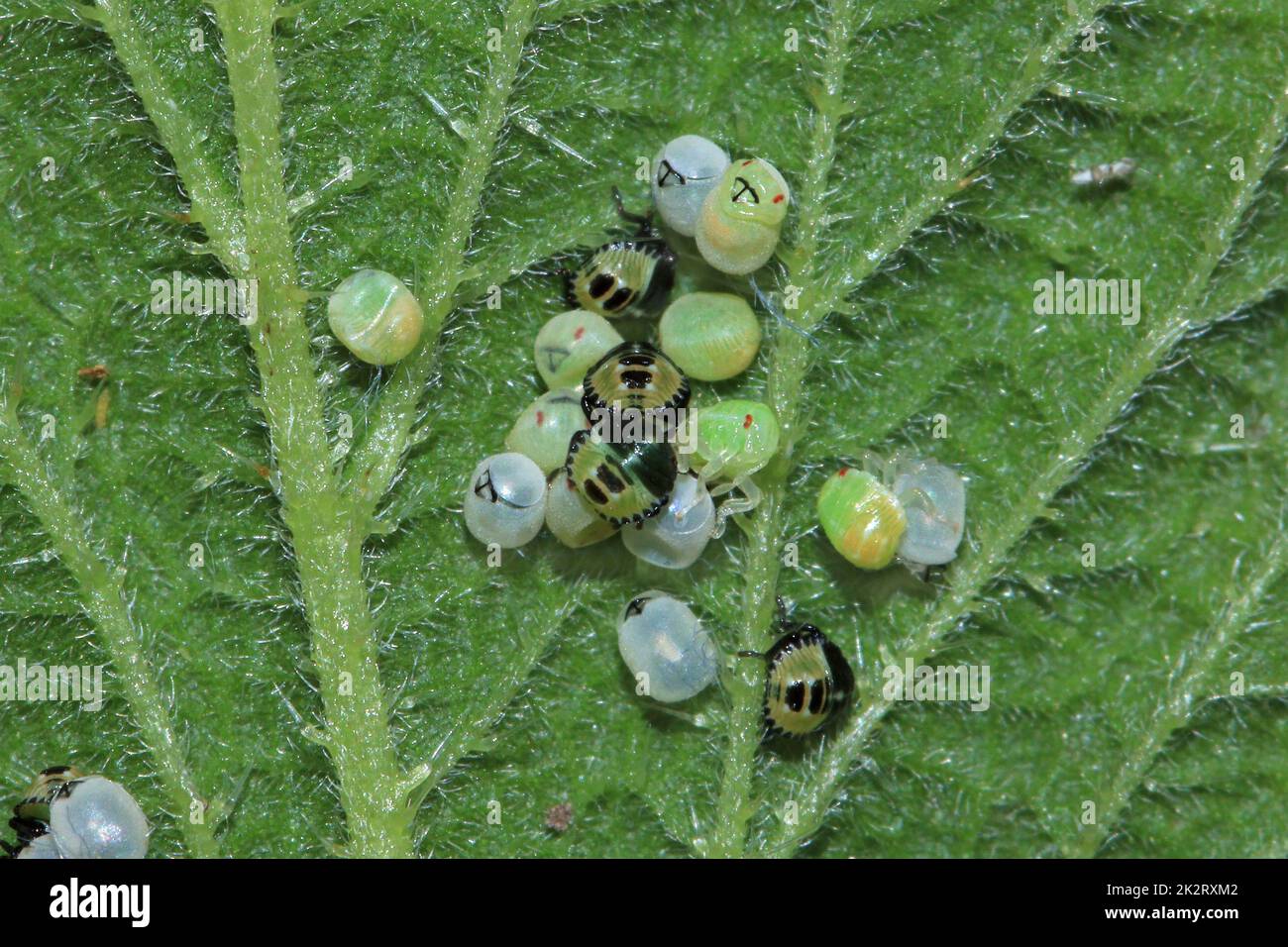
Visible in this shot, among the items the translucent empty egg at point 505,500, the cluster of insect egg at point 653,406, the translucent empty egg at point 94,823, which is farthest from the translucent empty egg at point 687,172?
the translucent empty egg at point 94,823

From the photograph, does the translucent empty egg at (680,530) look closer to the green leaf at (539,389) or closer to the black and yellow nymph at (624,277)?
the green leaf at (539,389)

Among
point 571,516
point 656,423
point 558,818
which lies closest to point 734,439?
point 656,423

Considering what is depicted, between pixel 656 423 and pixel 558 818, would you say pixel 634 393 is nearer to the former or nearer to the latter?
pixel 656 423

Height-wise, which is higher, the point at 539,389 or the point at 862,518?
the point at 539,389
